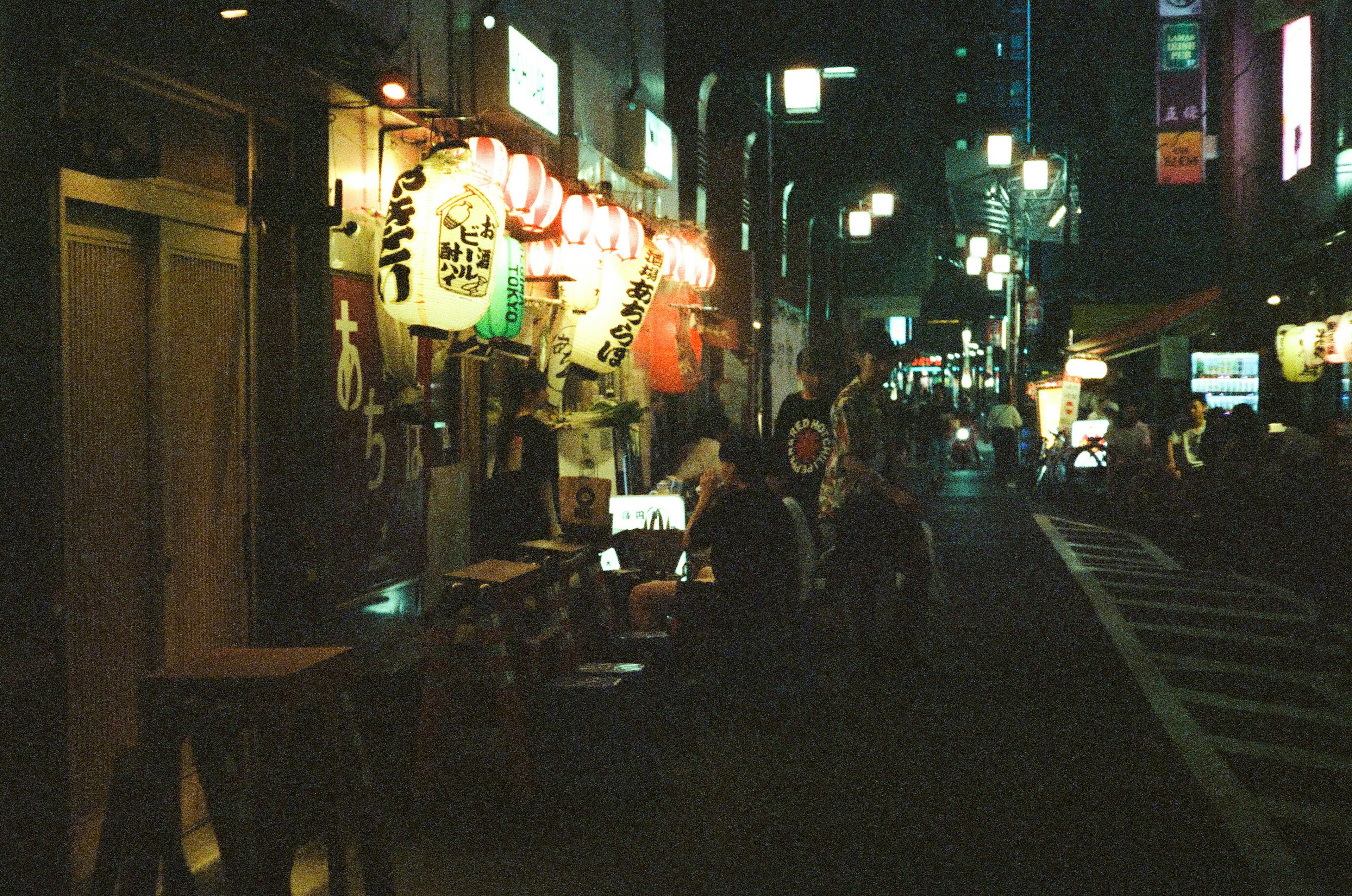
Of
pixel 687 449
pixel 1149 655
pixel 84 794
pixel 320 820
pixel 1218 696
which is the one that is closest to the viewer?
pixel 320 820

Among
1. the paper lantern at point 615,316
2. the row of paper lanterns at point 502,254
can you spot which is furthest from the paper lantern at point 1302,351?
the paper lantern at point 615,316

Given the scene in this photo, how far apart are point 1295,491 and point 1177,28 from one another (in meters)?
17.9

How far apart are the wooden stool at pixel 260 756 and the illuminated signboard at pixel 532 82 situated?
717 centimetres

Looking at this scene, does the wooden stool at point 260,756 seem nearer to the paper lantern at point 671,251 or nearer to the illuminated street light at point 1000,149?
the paper lantern at point 671,251

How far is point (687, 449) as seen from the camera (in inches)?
539

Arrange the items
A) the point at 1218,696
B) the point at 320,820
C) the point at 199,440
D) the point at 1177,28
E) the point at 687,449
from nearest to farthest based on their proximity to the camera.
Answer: the point at 320,820, the point at 199,440, the point at 1218,696, the point at 687,449, the point at 1177,28

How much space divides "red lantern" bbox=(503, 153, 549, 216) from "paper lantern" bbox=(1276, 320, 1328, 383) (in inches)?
544

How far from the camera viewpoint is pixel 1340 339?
17.1 metres

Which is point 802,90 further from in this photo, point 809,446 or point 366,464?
point 366,464

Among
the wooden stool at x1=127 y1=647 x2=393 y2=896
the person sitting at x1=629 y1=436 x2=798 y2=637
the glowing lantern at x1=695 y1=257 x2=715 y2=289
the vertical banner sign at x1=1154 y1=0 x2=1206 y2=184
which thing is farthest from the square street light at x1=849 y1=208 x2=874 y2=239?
the wooden stool at x1=127 y1=647 x2=393 y2=896

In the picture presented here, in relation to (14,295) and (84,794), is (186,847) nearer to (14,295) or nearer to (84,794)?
(84,794)

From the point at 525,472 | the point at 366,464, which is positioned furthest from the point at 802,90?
the point at 366,464

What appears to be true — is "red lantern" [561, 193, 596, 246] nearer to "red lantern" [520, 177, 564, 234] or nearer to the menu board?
"red lantern" [520, 177, 564, 234]

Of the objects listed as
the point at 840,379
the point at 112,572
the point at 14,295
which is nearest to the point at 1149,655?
the point at 840,379
